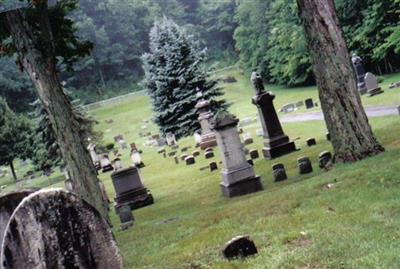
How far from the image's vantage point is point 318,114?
1032 inches

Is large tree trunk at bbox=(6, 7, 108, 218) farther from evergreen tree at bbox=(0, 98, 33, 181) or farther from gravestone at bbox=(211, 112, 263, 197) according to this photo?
evergreen tree at bbox=(0, 98, 33, 181)

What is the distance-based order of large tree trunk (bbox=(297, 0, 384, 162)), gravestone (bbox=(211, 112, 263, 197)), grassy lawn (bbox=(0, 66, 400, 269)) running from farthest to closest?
gravestone (bbox=(211, 112, 263, 197))
large tree trunk (bbox=(297, 0, 384, 162))
grassy lawn (bbox=(0, 66, 400, 269))

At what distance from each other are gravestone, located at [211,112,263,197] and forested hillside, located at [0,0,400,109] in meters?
19.1

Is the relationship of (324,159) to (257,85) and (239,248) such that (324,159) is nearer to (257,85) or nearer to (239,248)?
(257,85)

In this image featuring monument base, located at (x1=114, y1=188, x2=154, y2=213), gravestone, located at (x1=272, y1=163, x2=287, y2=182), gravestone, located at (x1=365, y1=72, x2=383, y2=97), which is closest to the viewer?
gravestone, located at (x1=272, y1=163, x2=287, y2=182)

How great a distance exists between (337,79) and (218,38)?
77321mm

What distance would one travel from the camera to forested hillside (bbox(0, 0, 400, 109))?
4009cm

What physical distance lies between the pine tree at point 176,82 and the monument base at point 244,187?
2133 centimetres

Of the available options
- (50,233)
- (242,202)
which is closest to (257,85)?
(242,202)

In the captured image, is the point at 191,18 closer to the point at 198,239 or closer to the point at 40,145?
the point at 40,145

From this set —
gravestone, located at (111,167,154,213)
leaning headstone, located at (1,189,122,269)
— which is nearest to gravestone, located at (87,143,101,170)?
gravestone, located at (111,167,154,213)

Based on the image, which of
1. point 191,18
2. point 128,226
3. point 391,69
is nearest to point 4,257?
point 128,226

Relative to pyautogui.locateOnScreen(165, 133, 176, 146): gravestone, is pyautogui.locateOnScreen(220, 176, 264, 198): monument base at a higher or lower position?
lower

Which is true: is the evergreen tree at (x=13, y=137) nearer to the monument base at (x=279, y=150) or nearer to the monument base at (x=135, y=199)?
the monument base at (x=135, y=199)
